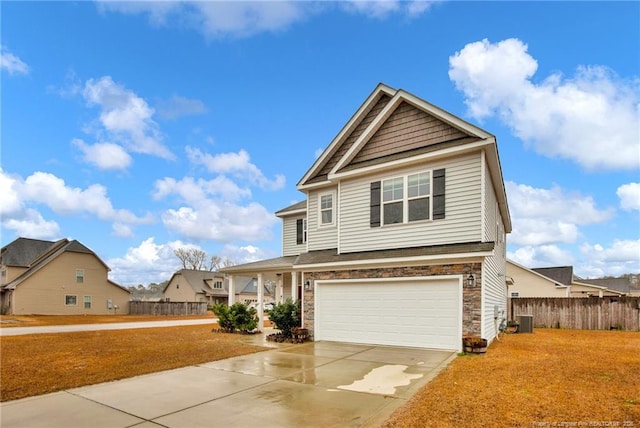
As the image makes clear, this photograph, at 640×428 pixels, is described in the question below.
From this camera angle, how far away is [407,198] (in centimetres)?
1209

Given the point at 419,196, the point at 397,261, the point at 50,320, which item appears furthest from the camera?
the point at 50,320

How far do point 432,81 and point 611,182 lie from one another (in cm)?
1074

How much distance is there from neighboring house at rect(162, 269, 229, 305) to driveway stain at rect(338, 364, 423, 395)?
159 feet

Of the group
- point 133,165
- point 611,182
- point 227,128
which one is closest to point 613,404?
point 611,182

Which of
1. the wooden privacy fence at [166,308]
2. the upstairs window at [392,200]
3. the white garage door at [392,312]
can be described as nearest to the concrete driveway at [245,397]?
the white garage door at [392,312]

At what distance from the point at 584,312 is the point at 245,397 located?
18.6 m

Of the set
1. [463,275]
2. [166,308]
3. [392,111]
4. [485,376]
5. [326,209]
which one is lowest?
[166,308]

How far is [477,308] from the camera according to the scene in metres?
10.0

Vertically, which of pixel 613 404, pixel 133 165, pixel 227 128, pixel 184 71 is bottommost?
pixel 613 404

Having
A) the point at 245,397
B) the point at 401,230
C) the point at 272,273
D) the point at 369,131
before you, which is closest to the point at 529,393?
the point at 245,397

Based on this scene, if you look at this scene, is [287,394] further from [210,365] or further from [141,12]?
[141,12]

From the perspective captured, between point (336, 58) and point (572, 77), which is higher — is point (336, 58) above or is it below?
above

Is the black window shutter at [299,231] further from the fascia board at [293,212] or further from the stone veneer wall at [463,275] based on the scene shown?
the stone veneer wall at [463,275]

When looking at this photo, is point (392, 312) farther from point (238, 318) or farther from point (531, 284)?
point (531, 284)
